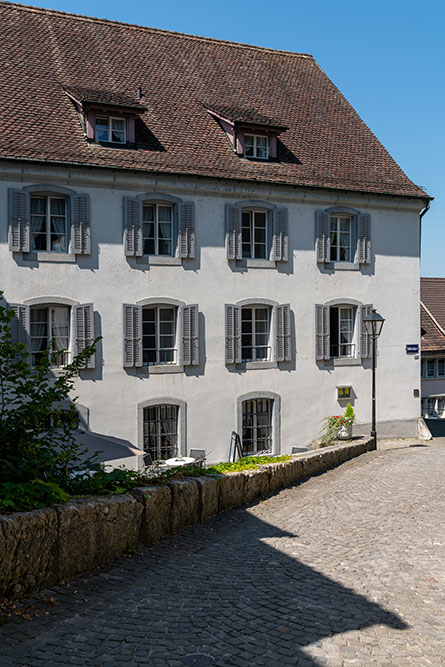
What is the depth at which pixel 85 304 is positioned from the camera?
673 inches

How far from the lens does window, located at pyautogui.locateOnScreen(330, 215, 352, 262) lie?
2055 cm

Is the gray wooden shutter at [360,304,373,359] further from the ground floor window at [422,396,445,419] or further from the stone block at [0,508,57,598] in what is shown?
the stone block at [0,508,57,598]

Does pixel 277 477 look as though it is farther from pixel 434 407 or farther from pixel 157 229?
pixel 434 407

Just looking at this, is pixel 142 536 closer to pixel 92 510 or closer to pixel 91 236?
pixel 92 510

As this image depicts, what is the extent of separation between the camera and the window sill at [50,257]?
16.5 metres


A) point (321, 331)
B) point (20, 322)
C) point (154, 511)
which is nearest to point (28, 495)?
→ point (154, 511)

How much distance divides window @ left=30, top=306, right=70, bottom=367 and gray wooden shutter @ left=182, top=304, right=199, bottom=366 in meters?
3.04

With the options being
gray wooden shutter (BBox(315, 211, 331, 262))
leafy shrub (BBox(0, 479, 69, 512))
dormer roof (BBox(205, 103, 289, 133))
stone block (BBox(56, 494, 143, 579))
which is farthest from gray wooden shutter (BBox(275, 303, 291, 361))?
leafy shrub (BBox(0, 479, 69, 512))

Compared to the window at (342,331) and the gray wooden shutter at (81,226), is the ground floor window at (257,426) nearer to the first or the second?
the window at (342,331)

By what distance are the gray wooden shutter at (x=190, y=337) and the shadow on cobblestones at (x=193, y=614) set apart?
10223 millimetres

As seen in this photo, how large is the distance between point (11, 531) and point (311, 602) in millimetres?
2755

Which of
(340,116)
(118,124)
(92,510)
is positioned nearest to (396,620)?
(92,510)

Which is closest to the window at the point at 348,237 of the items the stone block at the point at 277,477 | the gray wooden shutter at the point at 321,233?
the gray wooden shutter at the point at 321,233

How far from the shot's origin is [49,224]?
16922 mm
